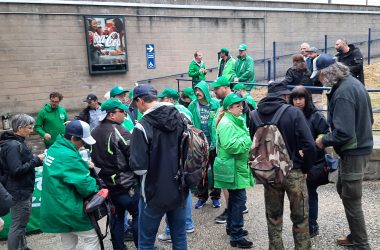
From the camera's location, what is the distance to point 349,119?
335 centimetres

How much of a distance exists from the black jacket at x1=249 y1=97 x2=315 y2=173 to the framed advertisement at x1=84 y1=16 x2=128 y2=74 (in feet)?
37.0

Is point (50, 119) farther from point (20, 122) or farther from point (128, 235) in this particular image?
point (128, 235)

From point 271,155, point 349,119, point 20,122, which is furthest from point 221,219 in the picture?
point 20,122

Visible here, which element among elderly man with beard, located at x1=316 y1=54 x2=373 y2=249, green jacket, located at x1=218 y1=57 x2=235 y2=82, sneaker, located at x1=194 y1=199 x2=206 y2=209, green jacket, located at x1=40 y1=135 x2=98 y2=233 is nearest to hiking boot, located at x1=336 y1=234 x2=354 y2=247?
elderly man with beard, located at x1=316 y1=54 x2=373 y2=249

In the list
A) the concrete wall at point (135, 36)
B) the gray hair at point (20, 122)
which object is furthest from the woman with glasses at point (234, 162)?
the concrete wall at point (135, 36)

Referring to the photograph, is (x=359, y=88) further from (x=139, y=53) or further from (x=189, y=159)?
(x=139, y=53)

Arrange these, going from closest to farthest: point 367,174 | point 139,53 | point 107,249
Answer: point 107,249
point 367,174
point 139,53

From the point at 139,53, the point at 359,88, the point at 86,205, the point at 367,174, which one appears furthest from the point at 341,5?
the point at 86,205

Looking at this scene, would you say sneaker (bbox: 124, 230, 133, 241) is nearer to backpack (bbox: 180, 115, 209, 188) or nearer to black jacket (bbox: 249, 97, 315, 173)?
backpack (bbox: 180, 115, 209, 188)

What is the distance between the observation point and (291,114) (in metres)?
3.35

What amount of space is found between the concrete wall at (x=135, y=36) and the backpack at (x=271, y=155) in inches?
439

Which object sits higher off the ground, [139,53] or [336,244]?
[139,53]

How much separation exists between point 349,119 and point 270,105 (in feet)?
2.28

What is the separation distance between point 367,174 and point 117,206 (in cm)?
389
